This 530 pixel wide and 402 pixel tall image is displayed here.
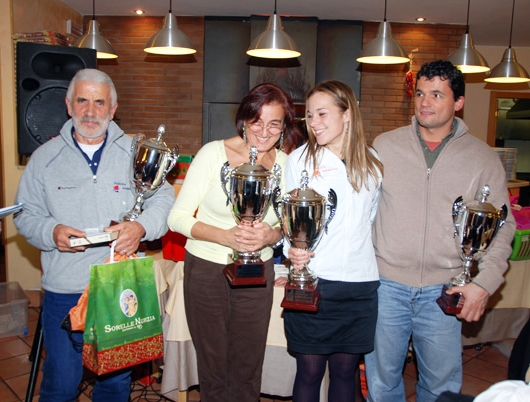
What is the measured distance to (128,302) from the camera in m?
1.69

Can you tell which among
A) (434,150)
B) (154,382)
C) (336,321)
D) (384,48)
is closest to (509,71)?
(384,48)

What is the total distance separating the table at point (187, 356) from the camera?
2311mm

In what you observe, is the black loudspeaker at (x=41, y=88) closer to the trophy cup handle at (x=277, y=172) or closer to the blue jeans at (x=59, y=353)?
the blue jeans at (x=59, y=353)

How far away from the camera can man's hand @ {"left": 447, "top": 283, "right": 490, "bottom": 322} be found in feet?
5.56

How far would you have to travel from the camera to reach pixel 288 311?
1.74 metres

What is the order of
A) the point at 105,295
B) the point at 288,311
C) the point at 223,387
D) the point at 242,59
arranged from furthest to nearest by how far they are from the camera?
the point at 242,59
the point at 223,387
the point at 288,311
the point at 105,295

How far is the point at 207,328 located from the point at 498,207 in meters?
1.19

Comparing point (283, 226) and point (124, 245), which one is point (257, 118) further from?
point (124, 245)

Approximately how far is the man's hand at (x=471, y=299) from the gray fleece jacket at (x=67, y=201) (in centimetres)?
118

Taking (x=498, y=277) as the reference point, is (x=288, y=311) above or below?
below

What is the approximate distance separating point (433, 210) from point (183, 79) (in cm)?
519

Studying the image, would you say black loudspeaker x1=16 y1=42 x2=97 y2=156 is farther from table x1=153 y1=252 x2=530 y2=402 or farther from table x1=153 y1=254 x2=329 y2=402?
table x1=153 y1=254 x2=329 y2=402

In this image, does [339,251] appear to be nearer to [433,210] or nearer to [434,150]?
[433,210]

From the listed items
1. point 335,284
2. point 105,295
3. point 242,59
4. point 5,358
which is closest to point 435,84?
point 335,284
